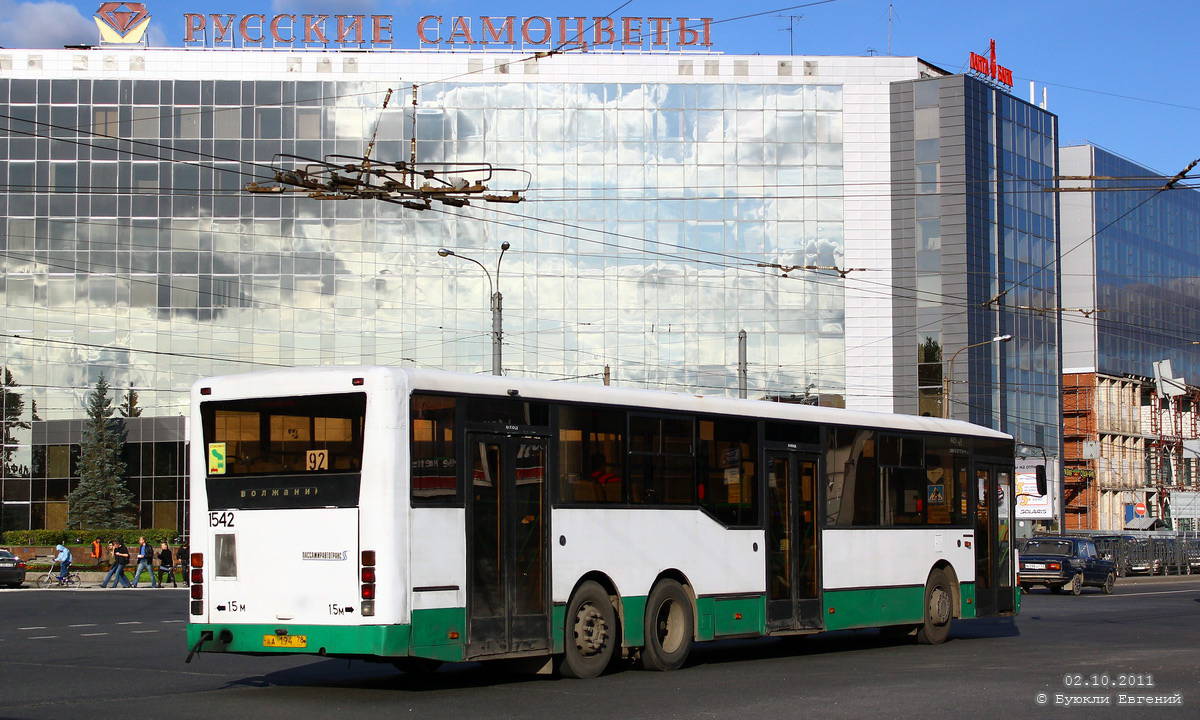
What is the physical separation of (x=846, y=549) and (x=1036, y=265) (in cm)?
6207

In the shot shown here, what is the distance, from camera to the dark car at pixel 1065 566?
3822cm

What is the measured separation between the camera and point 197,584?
12484 mm

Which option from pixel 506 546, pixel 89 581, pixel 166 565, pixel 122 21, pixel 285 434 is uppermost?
pixel 122 21

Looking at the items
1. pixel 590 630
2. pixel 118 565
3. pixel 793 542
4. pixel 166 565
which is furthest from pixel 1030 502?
pixel 590 630

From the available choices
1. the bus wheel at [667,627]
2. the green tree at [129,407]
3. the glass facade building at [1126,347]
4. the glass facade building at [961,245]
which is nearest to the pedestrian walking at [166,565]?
the green tree at [129,407]

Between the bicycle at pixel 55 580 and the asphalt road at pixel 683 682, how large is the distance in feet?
81.6

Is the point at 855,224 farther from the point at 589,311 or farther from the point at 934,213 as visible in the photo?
the point at 589,311

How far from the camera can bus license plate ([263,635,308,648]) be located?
1184cm

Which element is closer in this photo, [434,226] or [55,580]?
[55,580]

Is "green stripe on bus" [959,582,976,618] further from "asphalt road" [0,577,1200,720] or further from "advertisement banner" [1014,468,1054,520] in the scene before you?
"advertisement banner" [1014,468,1054,520]

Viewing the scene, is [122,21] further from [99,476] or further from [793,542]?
[793,542]

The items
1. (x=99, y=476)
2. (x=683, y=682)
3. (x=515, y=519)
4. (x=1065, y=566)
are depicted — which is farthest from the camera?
(x=99, y=476)

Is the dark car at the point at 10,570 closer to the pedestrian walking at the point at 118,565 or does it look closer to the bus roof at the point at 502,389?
the pedestrian walking at the point at 118,565

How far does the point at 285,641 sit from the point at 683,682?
3.70 m
